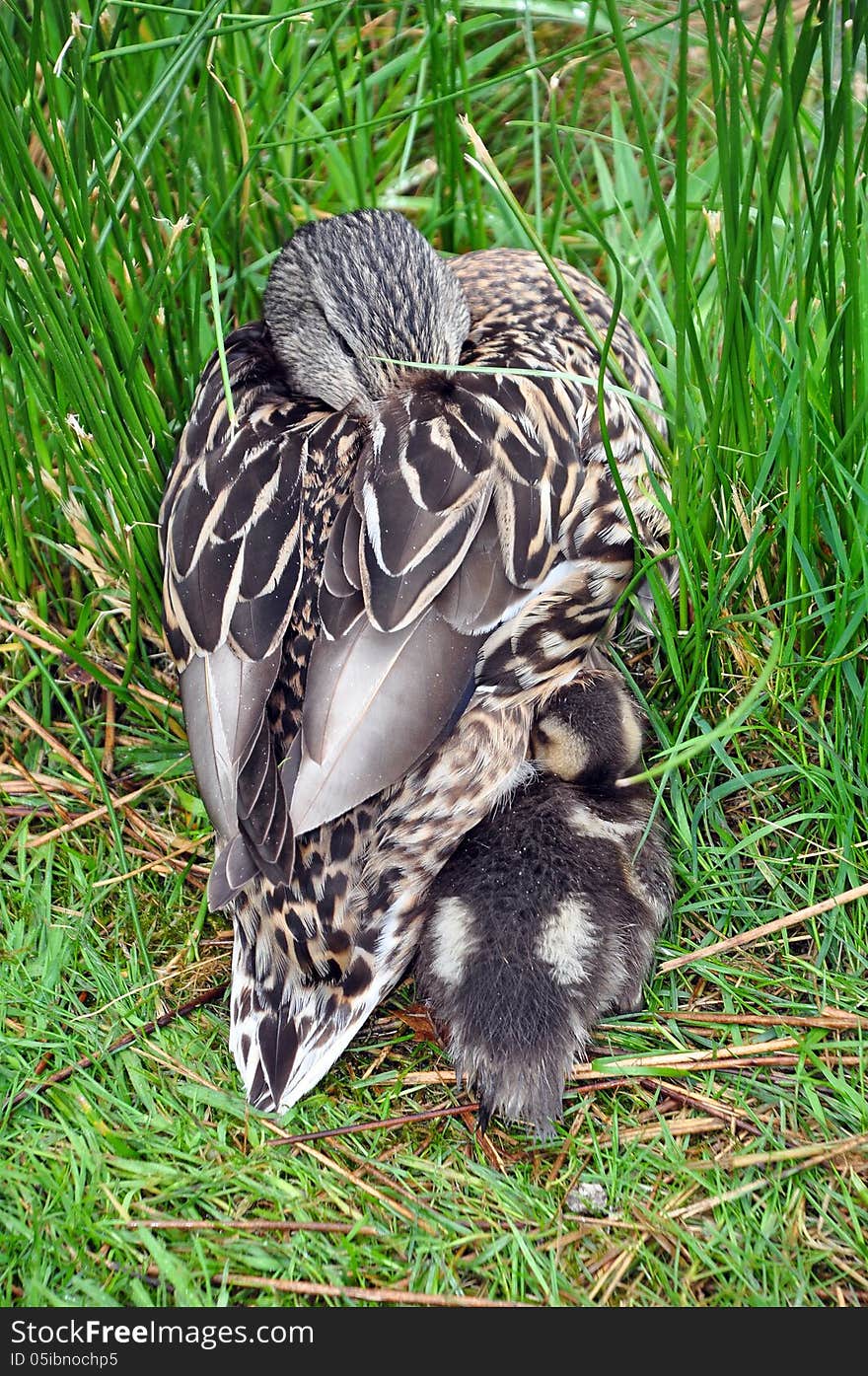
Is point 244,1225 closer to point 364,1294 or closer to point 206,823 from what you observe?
point 364,1294

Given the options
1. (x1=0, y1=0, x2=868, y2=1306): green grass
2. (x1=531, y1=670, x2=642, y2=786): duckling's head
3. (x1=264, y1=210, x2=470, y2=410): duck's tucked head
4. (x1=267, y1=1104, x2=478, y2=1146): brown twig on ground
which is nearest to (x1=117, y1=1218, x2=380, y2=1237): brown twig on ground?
(x1=0, y1=0, x2=868, y2=1306): green grass

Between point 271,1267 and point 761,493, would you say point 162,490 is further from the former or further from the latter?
point 271,1267

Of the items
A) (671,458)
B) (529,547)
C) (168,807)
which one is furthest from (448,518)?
(168,807)

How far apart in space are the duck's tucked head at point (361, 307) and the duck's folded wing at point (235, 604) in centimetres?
13

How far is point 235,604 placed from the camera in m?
2.02

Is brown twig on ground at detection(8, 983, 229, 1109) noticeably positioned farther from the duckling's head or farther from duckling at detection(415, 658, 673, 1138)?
the duckling's head

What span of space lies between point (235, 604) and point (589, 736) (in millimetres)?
596

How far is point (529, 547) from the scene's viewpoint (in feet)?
6.67

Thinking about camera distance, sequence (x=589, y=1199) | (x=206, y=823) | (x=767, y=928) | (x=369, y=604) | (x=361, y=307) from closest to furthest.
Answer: (x=589, y=1199) → (x=369, y=604) → (x=767, y=928) → (x=361, y=307) → (x=206, y=823)

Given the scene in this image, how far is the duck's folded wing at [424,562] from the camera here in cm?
187

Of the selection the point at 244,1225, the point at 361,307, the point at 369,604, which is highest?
the point at 361,307

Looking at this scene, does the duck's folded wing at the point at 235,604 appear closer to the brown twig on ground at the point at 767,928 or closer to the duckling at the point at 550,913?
the duckling at the point at 550,913

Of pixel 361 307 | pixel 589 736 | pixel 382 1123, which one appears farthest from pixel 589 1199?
pixel 361 307

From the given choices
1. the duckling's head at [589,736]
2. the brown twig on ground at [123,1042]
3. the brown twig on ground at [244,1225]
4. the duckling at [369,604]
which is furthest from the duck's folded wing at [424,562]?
the brown twig on ground at [244,1225]
